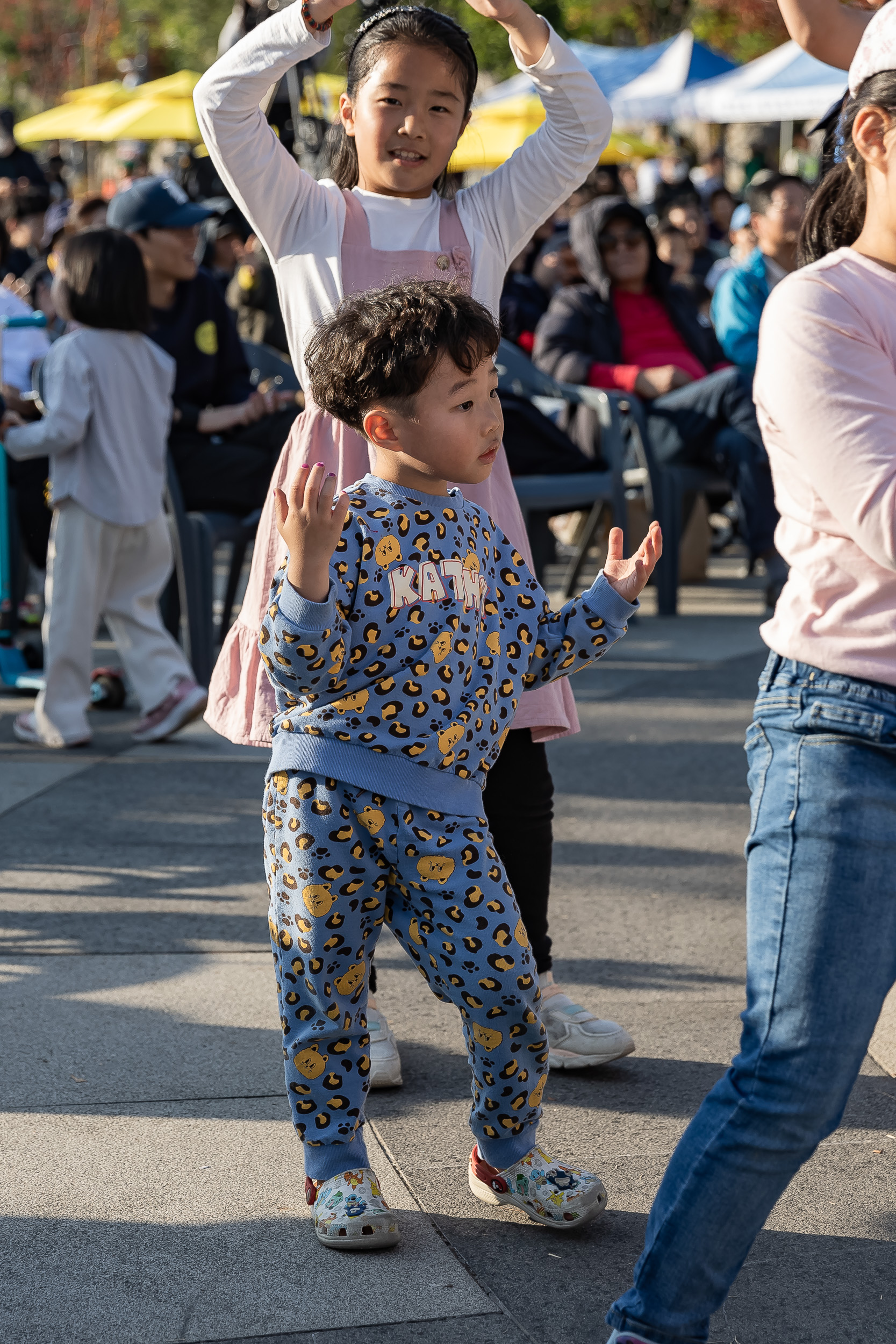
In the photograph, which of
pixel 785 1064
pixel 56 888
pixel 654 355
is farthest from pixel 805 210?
pixel 654 355

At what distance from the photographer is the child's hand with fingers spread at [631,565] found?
8.30 feet

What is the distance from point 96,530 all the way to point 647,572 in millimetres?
3798

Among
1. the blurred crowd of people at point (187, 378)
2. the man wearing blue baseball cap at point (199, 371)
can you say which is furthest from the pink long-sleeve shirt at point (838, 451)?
the man wearing blue baseball cap at point (199, 371)

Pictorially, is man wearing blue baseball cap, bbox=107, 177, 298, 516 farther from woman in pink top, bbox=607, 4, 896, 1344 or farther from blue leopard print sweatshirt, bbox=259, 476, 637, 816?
woman in pink top, bbox=607, 4, 896, 1344

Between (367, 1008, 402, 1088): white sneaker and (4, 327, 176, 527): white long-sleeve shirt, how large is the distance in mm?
3208

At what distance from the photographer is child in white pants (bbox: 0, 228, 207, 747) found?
5.87 metres

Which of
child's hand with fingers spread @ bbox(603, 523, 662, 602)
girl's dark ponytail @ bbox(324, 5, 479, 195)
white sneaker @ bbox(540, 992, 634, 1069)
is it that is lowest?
white sneaker @ bbox(540, 992, 634, 1069)

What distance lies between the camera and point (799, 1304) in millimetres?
2438

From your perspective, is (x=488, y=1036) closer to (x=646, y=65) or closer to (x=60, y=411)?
(x=60, y=411)

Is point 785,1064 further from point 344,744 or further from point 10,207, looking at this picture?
point 10,207

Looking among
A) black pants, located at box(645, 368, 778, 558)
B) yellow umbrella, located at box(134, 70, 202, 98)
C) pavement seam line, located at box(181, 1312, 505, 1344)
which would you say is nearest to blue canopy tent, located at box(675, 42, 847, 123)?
yellow umbrella, located at box(134, 70, 202, 98)

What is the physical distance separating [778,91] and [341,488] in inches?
671

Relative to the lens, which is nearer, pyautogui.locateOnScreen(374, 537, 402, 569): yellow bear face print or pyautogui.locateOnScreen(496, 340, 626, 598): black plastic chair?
pyautogui.locateOnScreen(374, 537, 402, 569): yellow bear face print

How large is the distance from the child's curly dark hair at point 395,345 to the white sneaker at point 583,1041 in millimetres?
1370
